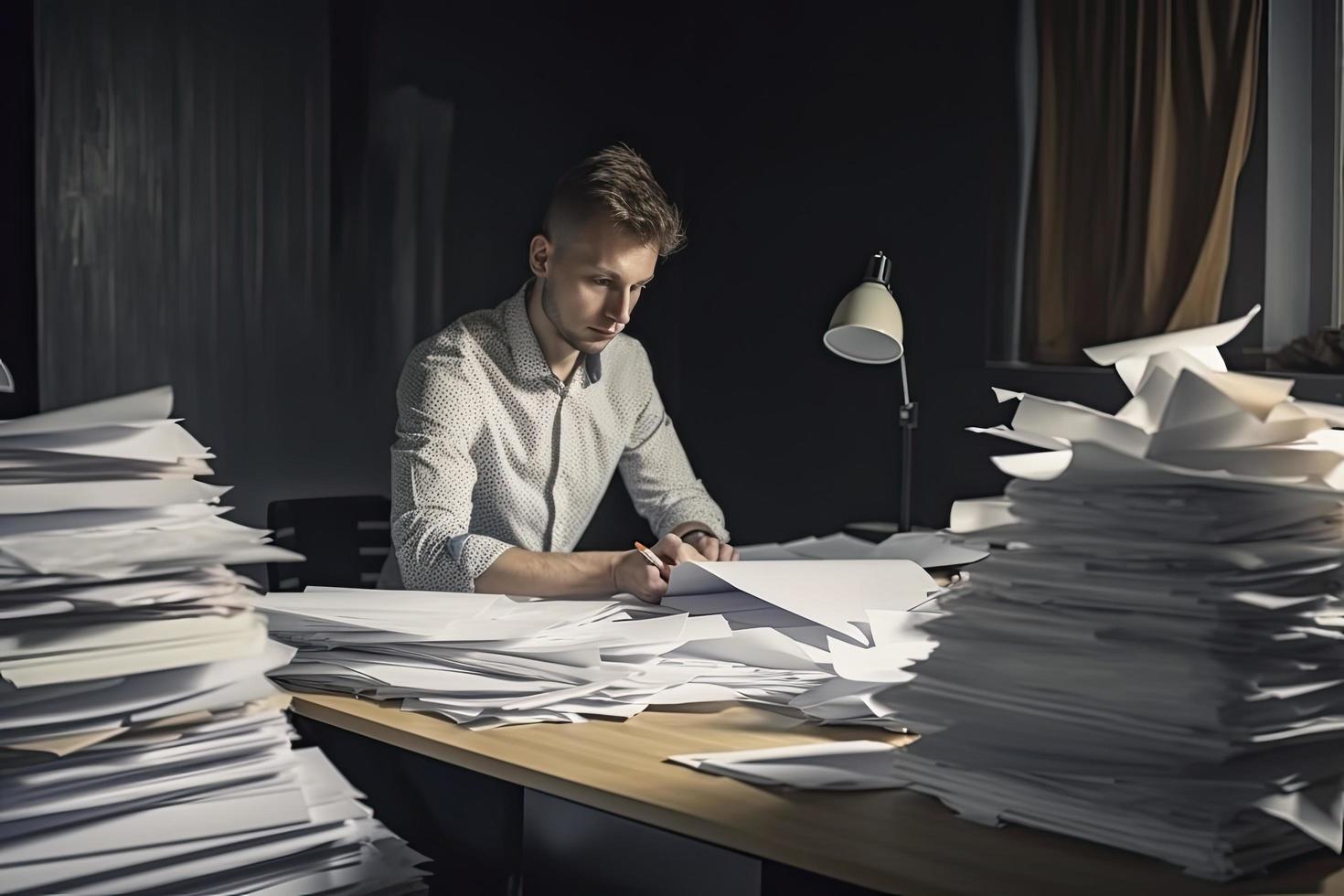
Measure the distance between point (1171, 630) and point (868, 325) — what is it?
1.66m

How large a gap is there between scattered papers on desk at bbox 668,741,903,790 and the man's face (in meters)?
1.47

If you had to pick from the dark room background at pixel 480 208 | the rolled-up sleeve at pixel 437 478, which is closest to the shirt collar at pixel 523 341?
the rolled-up sleeve at pixel 437 478

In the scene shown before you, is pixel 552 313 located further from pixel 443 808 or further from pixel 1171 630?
pixel 1171 630

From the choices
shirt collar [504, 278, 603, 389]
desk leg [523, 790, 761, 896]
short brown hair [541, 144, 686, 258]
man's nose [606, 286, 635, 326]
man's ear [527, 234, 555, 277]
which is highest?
short brown hair [541, 144, 686, 258]

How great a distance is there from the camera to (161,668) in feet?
2.52

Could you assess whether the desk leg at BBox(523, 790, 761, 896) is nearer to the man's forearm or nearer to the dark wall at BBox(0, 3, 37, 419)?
the man's forearm

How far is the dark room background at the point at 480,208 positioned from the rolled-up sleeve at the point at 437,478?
4.93 ft

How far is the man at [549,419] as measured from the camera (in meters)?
2.08

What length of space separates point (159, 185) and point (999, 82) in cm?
234

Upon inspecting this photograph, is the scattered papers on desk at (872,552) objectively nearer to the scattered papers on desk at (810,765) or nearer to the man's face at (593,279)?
the man's face at (593,279)

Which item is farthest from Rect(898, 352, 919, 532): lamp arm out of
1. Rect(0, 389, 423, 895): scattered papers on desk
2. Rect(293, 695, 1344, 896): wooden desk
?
Rect(0, 389, 423, 895): scattered papers on desk

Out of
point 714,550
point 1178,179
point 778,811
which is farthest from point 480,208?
point 778,811

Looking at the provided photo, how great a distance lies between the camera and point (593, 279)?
7.82 feet

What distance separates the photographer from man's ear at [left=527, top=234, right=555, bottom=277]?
2.46 metres
